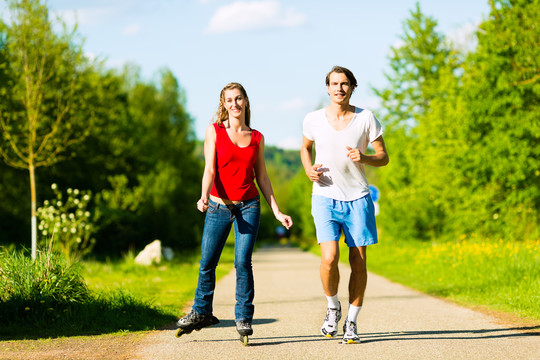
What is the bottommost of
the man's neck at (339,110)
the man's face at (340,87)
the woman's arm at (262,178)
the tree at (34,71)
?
the woman's arm at (262,178)

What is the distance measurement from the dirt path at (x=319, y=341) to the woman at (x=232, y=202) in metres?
0.37

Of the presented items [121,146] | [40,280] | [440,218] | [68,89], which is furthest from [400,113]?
[40,280]

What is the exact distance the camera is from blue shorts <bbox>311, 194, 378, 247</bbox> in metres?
5.94

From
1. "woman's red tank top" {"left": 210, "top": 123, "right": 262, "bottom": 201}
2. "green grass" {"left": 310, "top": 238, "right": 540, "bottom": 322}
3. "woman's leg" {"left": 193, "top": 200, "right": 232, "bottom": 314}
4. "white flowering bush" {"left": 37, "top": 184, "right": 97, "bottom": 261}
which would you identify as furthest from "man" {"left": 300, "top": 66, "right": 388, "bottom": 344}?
"white flowering bush" {"left": 37, "top": 184, "right": 97, "bottom": 261}

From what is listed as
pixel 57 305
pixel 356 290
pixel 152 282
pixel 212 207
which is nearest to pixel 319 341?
pixel 356 290

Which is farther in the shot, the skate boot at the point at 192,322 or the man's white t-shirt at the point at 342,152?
the skate boot at the point at 192,322

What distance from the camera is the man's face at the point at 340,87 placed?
5969 mm

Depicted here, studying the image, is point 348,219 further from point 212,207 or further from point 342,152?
point 212,207

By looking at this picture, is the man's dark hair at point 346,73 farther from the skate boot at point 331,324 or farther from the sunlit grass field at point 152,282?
the sunlit grass field at point 152,282

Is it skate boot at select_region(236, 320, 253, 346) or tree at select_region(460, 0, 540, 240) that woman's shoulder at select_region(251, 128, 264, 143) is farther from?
tree at select_region(460, 0, 540, 240)

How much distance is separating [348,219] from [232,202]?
40.7 inches

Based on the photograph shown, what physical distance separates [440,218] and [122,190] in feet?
53.1

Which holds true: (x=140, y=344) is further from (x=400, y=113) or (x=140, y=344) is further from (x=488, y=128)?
(x=400, y=113)

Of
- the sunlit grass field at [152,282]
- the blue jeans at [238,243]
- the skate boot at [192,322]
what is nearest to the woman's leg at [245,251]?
the blue jeans at [238,243]
